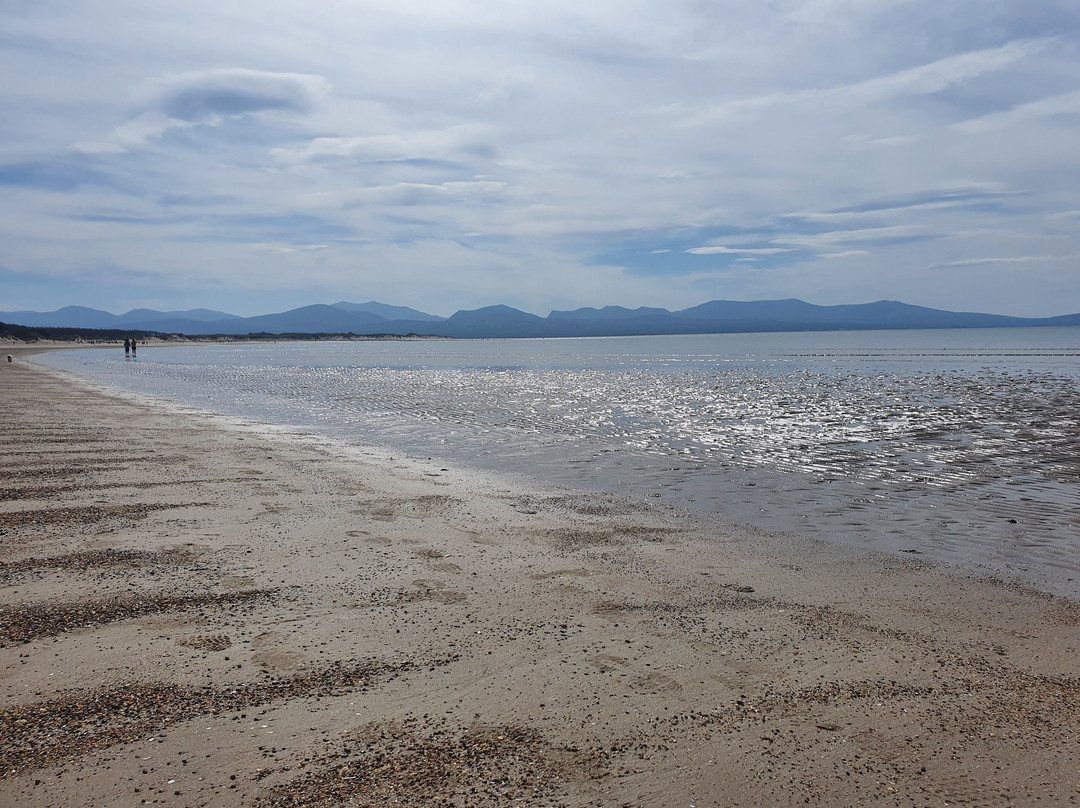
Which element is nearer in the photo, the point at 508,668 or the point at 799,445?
the point at 508,668

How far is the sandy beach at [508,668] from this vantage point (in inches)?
158

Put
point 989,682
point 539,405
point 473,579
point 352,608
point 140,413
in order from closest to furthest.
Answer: point 989,682, point 352,608, point 473,579, point 140,413, point 539,405

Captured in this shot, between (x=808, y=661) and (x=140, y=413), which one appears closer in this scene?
(x=808, y=661)

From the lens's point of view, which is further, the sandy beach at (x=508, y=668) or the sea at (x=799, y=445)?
the sea at (x=799, y=445)

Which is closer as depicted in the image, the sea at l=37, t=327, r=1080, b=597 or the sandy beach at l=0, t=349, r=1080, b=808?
the sandy beach at l=0, t=349, r=1080, b=808

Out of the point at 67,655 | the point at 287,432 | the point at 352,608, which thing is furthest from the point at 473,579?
the point at 287,432

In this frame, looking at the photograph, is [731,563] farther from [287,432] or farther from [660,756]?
[287,432]

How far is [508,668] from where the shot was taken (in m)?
5.38

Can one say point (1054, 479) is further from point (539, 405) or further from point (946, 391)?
point (946, 391)

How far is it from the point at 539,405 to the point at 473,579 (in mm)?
21067

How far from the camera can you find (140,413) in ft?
→ 78.6

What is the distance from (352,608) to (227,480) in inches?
287

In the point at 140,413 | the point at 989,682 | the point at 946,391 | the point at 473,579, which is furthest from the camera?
the point at 946,391

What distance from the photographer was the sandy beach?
4.01 meters
